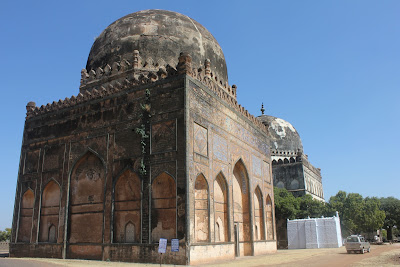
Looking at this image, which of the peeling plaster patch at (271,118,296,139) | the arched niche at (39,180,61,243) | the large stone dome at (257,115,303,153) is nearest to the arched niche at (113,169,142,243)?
the arched niche at (39,180,61,243)

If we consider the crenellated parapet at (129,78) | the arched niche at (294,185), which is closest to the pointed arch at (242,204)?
the crenellated parapet at (129,78)

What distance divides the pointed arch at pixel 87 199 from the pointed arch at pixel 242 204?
553 centimetres

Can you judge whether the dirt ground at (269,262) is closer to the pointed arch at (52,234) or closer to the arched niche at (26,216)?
the pointed arch at (52,234)

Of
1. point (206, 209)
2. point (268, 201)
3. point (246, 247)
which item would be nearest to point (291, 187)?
point (268, 201)

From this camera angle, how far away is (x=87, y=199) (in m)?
13.6

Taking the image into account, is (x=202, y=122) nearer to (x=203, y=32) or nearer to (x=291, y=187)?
(x=203, y=32)

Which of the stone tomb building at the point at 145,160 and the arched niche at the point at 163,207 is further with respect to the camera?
the stone tomb building at the point at 145,160

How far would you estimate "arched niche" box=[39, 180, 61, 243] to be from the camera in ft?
46.8

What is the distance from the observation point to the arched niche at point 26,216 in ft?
49.3

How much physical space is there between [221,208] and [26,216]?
8403 mm

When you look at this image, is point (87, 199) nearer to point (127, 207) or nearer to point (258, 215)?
point (127, 207)

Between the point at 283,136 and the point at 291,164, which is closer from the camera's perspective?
the point at 291,164

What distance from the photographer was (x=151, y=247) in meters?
11.3

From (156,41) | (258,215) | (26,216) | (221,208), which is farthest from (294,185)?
(26,216)
